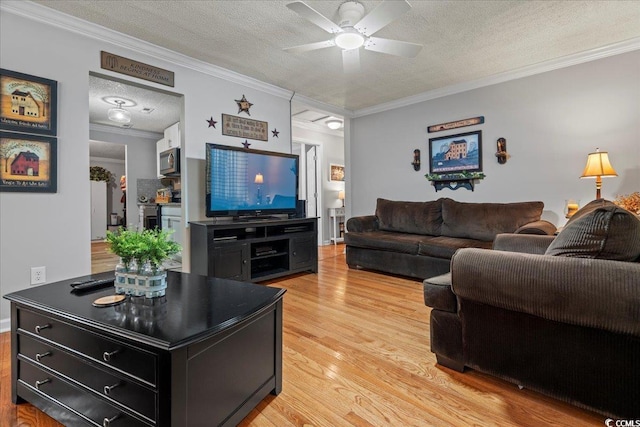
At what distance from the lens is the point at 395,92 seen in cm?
444

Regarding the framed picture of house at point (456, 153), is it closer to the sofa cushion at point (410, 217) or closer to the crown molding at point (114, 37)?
the sofa cushion at point (410, 217)

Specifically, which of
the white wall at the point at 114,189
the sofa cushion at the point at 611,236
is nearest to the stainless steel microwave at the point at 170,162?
the sofa cushion at the point at 611,236

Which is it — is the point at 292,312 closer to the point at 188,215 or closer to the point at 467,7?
the point at 188,215

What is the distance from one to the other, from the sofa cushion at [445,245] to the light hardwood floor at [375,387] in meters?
0.99

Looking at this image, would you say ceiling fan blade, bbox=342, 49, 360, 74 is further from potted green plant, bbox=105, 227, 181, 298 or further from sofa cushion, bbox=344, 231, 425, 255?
potted green plant, bbox=105, 227, 181, 298

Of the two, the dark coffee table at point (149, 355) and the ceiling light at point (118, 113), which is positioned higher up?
the ceiling light at point (118, 113)

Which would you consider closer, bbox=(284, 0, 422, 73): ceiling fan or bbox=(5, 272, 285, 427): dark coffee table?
bbox=(5, 272, 285, 427): dark coffee table

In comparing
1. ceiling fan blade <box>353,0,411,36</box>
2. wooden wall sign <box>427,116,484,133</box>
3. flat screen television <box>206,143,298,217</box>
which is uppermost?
ceiling fan blade <box>353,0,411,36</box>

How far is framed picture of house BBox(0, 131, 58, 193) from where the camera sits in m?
2.29

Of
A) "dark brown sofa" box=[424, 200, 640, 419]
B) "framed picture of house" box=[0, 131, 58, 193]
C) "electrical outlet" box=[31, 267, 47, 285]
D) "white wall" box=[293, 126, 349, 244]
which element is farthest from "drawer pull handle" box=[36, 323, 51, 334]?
"white wall" box=[293, 126, 349, 244]

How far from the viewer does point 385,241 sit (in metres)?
3.82

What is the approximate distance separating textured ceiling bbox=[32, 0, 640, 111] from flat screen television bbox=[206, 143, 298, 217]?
99 cm

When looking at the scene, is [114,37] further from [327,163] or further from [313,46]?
[327,163]

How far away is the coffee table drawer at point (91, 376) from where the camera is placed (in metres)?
1.02
